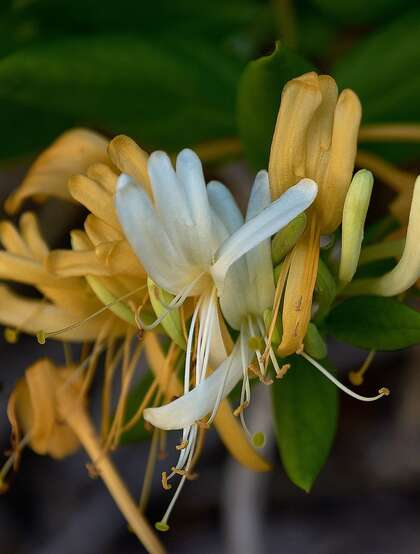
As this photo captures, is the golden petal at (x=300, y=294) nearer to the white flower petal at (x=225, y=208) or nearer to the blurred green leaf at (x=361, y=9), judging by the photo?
the white flower petal at (x=225, y=208)

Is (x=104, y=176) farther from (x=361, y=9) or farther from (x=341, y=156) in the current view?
(x=361, y=9)

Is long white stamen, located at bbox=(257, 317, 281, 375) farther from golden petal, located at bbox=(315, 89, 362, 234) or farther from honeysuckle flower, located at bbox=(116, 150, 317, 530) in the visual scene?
golden petal, located at bbox=(315, 89, 362, 234)

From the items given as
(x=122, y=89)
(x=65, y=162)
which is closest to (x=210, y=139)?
(x=122, y=89)

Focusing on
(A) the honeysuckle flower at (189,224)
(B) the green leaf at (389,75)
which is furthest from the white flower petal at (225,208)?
(B) the green leaf at (389,75)

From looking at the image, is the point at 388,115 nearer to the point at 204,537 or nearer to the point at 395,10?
the point at 395,10

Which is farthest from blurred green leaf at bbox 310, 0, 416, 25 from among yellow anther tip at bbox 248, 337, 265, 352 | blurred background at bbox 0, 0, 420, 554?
yellow anther tip at bbox 248, 337, 265, 352

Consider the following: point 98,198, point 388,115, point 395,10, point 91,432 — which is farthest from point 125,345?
point 395,10
